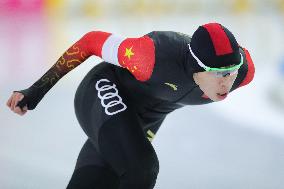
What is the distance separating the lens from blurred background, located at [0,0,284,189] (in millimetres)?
3229

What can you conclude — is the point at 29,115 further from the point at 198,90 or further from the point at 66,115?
the point at 198,90

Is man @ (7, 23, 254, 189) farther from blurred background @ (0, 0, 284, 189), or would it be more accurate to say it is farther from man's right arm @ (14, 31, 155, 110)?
blurred background @ (0, 0, 284, 189)

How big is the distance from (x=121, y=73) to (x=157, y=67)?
0.27 metres

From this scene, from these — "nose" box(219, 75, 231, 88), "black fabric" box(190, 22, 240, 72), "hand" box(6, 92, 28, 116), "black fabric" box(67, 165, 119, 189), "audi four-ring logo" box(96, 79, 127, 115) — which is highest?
"black fabric" box(190, 22, 240, 72)

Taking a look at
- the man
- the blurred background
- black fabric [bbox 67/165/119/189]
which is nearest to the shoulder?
the man

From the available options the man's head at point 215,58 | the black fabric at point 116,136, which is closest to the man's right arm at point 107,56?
the black fabric at point 116,136

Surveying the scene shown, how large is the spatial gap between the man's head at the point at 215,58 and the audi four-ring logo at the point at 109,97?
35 centimetres

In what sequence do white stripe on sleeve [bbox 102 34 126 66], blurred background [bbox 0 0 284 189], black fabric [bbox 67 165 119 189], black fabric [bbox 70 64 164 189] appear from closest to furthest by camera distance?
black fabric [bbox 70 64 164 189], black fabric [bbox 67 165 119 189], white stripe on sleeve [bbox 102 34 126 66], blurred background [bbox 0 0 284 189]

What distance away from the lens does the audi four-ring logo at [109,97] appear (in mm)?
2436

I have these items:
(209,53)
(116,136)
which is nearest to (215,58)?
(209,53)

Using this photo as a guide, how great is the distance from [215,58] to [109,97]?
1.61 ft

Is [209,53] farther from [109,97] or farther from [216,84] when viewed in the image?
[109,97]

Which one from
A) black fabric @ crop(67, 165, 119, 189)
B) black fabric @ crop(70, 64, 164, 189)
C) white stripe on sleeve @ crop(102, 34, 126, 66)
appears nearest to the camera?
black fabric @ crop(70, 64, 164, 189)

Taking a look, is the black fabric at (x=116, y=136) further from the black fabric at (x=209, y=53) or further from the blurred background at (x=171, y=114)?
the blurred background at (x=171, y=114)
